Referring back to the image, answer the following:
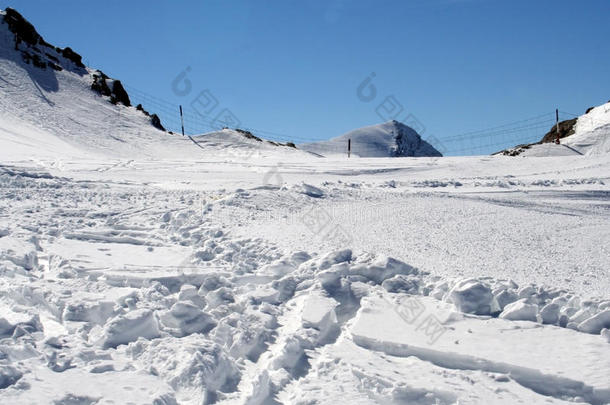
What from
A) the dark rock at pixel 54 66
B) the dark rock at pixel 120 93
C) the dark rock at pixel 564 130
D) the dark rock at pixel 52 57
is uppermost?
the dark rock at pixel 52 57

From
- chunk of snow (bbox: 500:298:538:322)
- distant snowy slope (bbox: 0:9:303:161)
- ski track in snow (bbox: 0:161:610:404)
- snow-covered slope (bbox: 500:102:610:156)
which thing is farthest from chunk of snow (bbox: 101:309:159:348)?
snow-covered slope (bbox: 500:102:610:156)

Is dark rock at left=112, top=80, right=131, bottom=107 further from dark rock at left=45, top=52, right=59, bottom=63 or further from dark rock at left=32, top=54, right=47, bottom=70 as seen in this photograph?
dark rock at left=32, top=54, right=47, bottom=70

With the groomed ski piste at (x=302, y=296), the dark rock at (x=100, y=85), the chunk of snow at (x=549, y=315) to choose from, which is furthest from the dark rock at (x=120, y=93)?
the chunk of snow at (x=549, y=315)

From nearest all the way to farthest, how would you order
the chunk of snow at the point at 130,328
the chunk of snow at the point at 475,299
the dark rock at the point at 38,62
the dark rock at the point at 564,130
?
the chunk of snow at the point at 130,328, the chunk of snow at the point at 475,299, the dark rock at the point at 564,130, the dark rock at the point at 38,62

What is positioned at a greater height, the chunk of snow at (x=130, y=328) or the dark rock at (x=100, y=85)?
the dark rock at (x=100, y=85)

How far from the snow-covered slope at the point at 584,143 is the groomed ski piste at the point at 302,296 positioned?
14.6m

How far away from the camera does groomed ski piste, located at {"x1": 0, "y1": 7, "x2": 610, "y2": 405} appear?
125 inches

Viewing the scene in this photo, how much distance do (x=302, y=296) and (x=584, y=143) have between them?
25.0m

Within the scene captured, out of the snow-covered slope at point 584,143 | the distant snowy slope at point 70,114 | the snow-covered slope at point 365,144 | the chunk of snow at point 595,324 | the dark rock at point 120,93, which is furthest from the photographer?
the snow-covered slope at point 365,144

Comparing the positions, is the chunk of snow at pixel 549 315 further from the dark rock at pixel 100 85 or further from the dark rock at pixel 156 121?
the dark rock at pixel 100 85

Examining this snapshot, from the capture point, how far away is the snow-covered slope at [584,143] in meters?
23.4

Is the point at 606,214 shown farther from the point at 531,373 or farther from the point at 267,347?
Result: the point at 267,347

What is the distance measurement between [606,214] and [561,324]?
17.1 feet

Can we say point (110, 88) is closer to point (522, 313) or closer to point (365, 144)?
point (522, 313)
